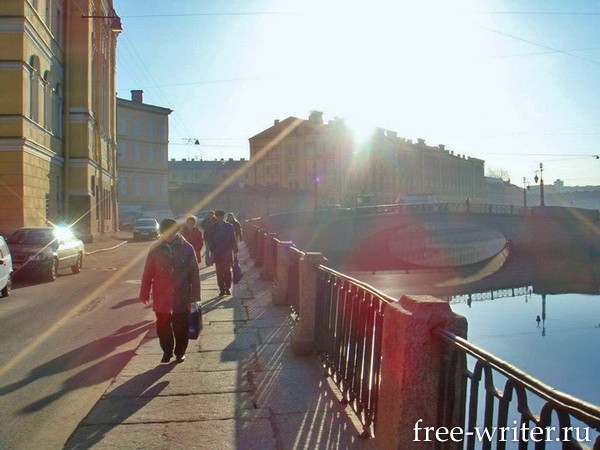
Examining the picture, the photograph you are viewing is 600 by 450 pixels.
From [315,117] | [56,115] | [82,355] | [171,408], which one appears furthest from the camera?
[315,117]

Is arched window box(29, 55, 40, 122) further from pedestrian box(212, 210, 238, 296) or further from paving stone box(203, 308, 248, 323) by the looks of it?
paving stone box(203, 308, 248, 323)

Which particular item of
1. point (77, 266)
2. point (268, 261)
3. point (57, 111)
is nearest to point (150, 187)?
point (57, 111)

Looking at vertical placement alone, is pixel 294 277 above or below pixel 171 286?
below

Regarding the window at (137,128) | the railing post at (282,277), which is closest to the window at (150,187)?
the window at (137,128)

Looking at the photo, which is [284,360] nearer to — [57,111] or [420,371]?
[420,371]

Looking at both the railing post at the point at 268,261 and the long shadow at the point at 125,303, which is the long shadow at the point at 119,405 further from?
the railing post at the point at 268,261

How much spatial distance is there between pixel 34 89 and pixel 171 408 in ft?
76.2

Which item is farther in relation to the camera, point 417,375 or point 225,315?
point 225,315

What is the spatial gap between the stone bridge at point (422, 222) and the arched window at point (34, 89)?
17.0 m

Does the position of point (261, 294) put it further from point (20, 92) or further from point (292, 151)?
point (292, 151)

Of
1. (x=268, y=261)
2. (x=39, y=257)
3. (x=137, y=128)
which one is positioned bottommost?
(x=39, y=257)

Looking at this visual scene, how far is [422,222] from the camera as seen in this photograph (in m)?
49.1

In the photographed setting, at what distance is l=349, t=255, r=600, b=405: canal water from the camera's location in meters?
14.0

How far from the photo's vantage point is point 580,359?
49.5ft
